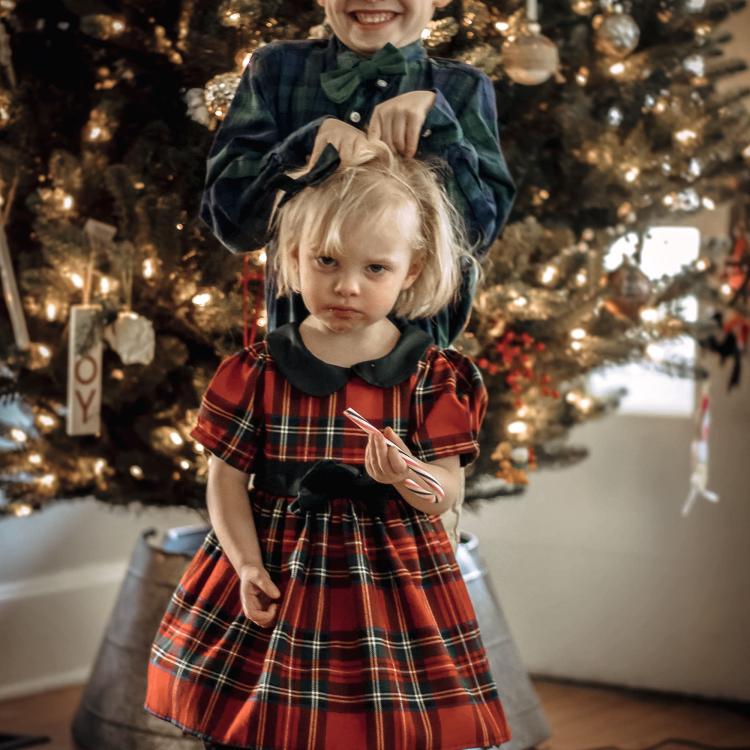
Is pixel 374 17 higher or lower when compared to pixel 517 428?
higher

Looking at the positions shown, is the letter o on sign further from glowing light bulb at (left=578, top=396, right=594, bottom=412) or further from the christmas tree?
glowing light bulb at (left=578, top=396, right=594, bottom=412)

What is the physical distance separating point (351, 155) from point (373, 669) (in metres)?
0.48

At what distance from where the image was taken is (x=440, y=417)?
1.21 m

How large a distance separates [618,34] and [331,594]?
3.62ft

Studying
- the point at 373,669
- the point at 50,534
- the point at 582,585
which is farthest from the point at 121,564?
the point at 373,669

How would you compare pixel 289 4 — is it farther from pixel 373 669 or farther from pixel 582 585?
pixel 582 585

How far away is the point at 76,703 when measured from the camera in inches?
91.7

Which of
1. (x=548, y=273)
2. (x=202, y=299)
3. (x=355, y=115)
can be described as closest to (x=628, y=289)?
(x=548, y=273)

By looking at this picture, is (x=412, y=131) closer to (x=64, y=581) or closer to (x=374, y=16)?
(x=374, y=16)

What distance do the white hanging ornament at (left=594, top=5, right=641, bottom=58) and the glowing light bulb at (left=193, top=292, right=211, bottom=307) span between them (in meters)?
0.74

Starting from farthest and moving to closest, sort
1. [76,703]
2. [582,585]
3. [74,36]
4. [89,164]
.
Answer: [582,585] < [76,703] < [74,36] < [89,164]

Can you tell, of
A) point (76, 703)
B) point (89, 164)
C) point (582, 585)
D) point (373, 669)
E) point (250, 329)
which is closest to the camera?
point (373, 669)

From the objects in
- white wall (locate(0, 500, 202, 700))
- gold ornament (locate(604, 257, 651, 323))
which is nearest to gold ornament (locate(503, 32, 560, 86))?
gold ornament (locate(604, 257, 651, 323))

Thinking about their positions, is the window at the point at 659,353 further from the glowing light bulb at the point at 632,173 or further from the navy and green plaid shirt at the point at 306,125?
the navy and green plaid shirt at the point at 306,125
